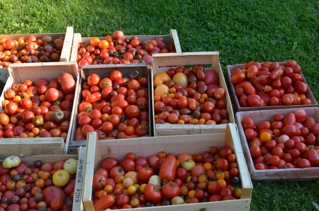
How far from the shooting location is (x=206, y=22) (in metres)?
4.89

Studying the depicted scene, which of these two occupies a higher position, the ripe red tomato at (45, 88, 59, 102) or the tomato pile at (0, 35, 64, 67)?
the tomato pile at (0, 35, 64, 67)

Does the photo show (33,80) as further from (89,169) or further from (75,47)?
(89,169)

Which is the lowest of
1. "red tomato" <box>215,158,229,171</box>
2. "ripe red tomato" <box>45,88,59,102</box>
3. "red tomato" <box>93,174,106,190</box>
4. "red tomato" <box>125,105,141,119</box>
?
"red tomato" <box>93,174,106,190</box>

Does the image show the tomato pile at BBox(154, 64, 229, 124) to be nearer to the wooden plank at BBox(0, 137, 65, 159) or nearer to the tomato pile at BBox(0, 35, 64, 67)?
the wooden plank at BBox(0, 137, 65, 159)

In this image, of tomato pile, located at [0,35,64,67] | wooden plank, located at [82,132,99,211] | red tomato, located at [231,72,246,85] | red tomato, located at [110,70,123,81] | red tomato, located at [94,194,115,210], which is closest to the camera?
wooden plank, located at [82,132,99,211]

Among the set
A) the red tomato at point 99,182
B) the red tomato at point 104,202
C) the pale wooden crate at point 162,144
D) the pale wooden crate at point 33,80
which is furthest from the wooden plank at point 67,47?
the red tomato at point 104,202

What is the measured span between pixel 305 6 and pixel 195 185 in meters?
3.54

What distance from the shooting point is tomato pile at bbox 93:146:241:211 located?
8.17ft

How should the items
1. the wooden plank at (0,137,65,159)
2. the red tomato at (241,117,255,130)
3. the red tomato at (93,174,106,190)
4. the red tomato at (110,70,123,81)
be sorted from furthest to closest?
the red tomato at (110,70,123,81) → the red tomato at (241,117,255,130) → the wooden plank at (0,137,65,159) → the red tomato at (93,174,106,190)

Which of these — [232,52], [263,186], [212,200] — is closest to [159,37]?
[232,52]

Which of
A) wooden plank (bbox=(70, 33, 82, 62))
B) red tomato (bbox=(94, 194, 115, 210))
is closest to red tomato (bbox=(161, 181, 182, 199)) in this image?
red tomato (bbox=(94, 194, 115, 210))

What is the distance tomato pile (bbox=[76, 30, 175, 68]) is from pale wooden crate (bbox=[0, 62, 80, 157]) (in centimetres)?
29

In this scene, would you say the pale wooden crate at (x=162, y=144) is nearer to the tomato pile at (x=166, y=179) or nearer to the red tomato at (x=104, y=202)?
the tomato pile at (x=166, y=179)

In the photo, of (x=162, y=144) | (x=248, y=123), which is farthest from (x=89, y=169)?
(x=248, y=123)
